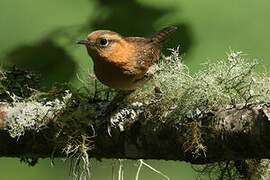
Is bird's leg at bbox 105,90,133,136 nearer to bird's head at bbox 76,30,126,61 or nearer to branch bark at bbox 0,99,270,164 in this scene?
branch bark at bbox 0,99,270,164

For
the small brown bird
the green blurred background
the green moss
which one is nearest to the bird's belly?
the small brown bird

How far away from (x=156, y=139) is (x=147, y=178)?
102 centimetres

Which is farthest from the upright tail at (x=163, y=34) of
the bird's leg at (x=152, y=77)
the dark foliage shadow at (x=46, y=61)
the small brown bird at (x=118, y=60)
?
the dark foliage shadow at (x=46, y=61)

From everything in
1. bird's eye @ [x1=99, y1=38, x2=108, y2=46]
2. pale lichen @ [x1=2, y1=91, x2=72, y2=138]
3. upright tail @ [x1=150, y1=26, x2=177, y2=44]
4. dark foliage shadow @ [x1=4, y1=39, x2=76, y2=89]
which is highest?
upright tail @ [x1=150, y1=26, x2=177, y2=44]

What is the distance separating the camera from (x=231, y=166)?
2090 millimetres

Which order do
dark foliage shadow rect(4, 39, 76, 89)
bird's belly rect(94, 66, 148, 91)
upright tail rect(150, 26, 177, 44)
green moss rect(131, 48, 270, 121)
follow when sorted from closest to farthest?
green moss rect(131, 48, 270, 121) < bird's belly rect(94, 66, 148, 91) < dark foliage shadow rect(4, 39, 76, 89) < upright tail rect(150, 26, 177, 44)

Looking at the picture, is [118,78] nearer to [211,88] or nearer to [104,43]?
[104,43]

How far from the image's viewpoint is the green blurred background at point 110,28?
2.49 meters

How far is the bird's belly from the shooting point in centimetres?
230

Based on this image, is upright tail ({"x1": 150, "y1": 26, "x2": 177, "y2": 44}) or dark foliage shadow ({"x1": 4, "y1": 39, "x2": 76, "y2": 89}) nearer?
dark foliage shadow ({"x1": 4, "y1": 39, "x2": 76, "y2": 89})

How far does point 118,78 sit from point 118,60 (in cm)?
11

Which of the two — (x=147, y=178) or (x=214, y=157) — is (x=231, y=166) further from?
(x=147, y=178)

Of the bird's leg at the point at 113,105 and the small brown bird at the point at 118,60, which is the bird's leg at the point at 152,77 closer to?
the small brown bird at the point at 118,60

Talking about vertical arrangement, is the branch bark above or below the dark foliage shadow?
below
